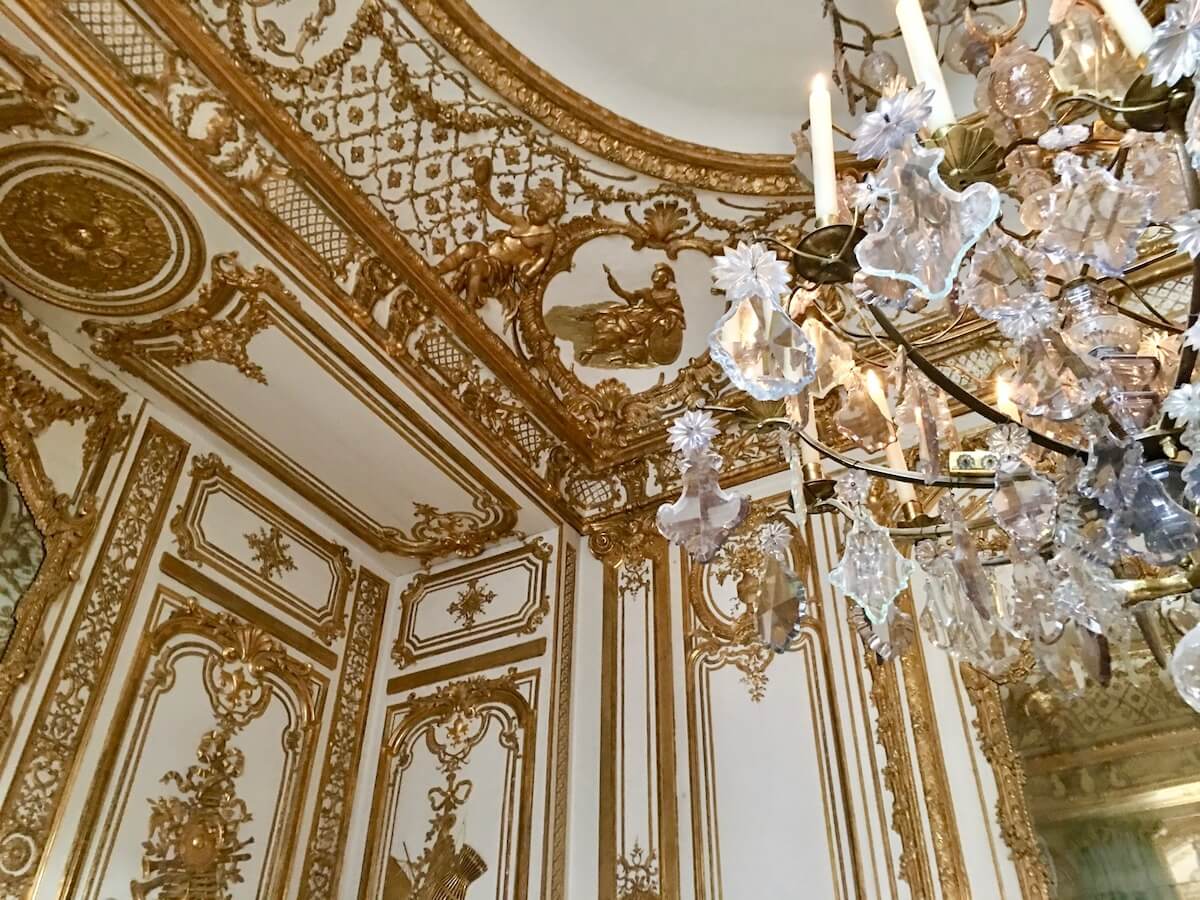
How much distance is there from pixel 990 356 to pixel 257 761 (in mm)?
3344

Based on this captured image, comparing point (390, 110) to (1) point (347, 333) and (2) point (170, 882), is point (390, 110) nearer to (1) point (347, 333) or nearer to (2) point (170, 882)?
(1) point (347, 333)

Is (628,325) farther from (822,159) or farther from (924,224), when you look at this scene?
(924,224)

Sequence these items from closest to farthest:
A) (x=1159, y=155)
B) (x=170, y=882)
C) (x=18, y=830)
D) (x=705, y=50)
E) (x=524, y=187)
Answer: (x=1159, y=155) < (x=18, y=830) < (x=170, y=882) < (x=705, y=50) < (x=524, y=187)

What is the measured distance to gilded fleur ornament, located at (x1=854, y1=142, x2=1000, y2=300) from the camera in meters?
1.29

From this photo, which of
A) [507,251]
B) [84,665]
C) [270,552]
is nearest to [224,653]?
[270,552]

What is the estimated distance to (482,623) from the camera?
13.6 ft

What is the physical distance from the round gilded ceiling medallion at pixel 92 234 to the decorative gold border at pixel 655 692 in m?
2.09

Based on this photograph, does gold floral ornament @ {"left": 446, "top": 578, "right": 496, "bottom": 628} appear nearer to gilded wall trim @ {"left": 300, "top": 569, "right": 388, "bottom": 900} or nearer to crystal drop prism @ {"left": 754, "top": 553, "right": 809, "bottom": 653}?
gilded wall trim @ {"left": 300, "top": 569, "right": 388, "bottom": 900}

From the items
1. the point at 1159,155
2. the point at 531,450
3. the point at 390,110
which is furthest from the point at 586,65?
the point at 1159,155

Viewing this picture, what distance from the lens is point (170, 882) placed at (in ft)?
10.1

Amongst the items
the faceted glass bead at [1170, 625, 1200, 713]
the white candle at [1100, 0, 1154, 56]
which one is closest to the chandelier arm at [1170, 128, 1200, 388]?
the white candle at [1100, 0, 1154, 56]

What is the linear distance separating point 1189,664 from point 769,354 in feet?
2.55

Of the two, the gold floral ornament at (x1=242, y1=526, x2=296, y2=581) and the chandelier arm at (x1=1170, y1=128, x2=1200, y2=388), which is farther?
the gold floral ornament at (x1=242, y1=526, x2=296, y2=581)

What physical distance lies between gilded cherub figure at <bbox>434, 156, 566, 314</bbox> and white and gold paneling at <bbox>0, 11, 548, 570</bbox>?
49 cm
